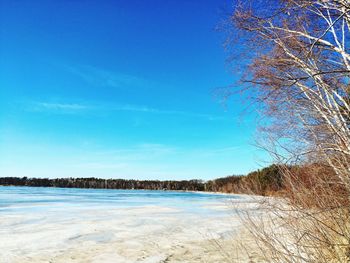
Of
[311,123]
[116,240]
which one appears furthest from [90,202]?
[311,123]

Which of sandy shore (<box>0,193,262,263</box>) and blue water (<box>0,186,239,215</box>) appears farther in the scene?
blue water (<box>0,186,239,215</box>)

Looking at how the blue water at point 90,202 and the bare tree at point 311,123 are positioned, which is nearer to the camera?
the bare tree at point 311,123

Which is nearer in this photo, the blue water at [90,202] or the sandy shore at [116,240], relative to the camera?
the sandy shore at [116,240]

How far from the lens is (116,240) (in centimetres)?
616

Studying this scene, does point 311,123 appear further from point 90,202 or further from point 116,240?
point 90,202

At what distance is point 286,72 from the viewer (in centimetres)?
401

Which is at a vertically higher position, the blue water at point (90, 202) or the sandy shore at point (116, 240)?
the blue water at point (90, 202)

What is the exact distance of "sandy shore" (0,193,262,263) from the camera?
193 inches

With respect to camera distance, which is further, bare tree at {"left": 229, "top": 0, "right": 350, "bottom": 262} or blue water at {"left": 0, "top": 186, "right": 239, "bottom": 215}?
blue water at {"left": 0, "top": 186, "right": 239, "bottom": 215}

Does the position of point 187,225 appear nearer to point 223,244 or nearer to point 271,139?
point 223,244

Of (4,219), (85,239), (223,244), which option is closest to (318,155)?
(223,244)

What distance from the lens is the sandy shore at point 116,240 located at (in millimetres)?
4902

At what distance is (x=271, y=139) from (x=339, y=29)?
1.38 m

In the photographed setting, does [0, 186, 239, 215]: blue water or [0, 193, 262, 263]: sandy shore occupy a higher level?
[0, 186, 239, 215]: blue water
